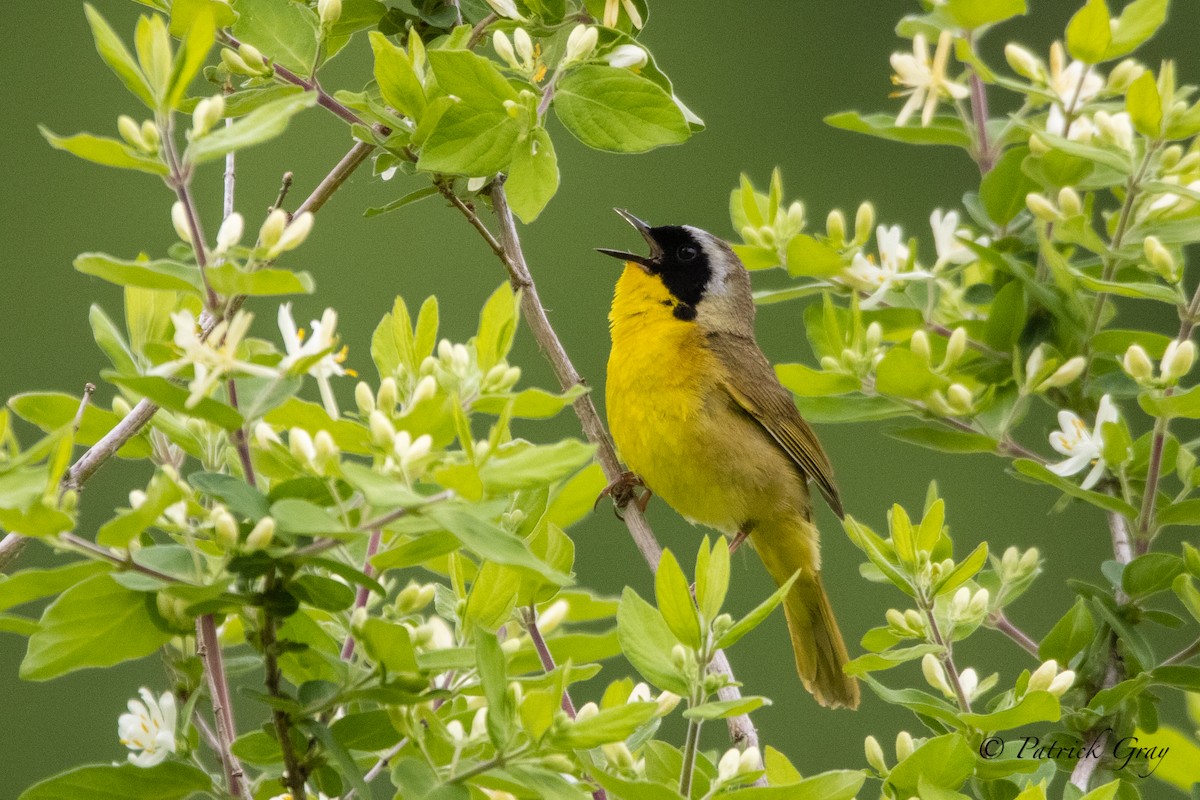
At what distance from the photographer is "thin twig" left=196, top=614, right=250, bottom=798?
170cm

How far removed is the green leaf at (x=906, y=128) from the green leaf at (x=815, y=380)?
46 centimetres

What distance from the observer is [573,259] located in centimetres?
963

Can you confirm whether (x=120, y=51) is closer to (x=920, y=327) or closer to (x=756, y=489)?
(x=920, y=327)

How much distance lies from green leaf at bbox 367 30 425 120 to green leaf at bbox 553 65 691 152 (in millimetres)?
238

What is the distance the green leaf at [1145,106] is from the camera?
87.7 inches

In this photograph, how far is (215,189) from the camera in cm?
997

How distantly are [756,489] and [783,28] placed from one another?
899cm

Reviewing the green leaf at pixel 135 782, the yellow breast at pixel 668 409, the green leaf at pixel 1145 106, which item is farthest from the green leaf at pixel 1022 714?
the yellow breast at pixel 668 409

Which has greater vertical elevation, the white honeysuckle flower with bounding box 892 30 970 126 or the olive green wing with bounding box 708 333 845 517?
the white honeysuckle flower with bounding box 892 30 970 126

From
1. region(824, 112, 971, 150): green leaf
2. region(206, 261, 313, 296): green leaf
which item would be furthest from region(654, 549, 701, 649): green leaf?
region(824, 112, 971, 150): green leaf

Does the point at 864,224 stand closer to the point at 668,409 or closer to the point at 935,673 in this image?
the point at 935,673

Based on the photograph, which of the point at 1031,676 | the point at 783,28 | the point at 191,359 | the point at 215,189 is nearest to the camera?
the point at 191,359

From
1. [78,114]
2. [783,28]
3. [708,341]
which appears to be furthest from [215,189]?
[708,341]

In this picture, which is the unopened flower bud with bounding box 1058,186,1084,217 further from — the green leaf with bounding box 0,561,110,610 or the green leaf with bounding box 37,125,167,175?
the green leaf with bounding box 0,561,110,610
